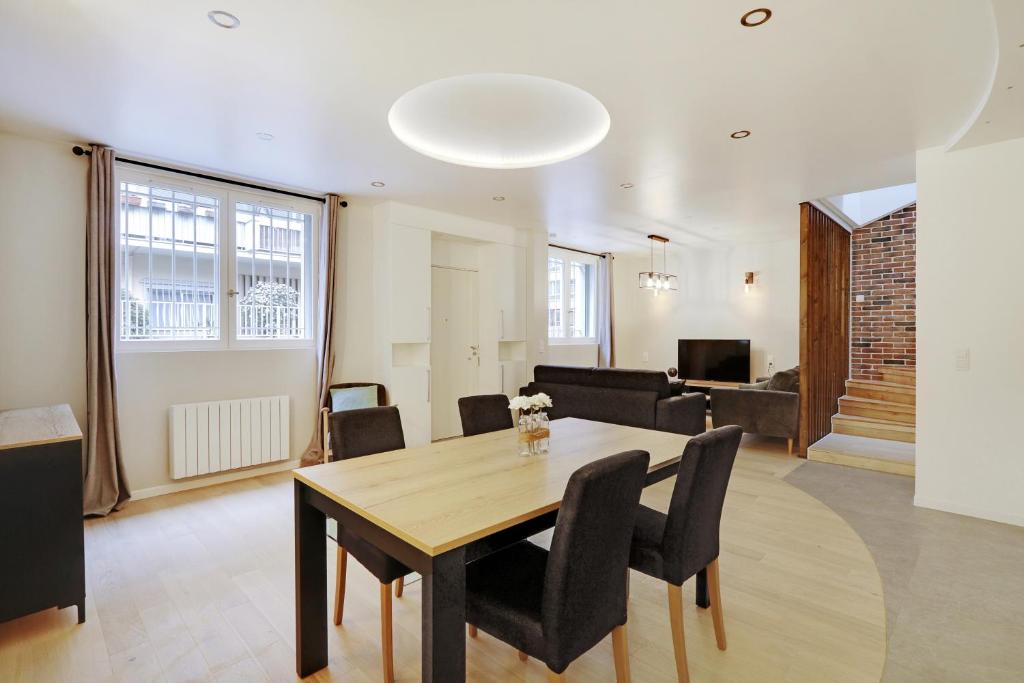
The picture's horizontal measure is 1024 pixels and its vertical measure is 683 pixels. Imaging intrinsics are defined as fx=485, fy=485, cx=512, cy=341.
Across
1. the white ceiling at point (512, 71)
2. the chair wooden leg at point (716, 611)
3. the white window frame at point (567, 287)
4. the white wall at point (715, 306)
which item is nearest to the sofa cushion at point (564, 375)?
the white ceiling at point (512, 71)

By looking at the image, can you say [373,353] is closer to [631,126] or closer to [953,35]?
[631,126]

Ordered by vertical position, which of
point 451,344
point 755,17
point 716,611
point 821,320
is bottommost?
point 716,611

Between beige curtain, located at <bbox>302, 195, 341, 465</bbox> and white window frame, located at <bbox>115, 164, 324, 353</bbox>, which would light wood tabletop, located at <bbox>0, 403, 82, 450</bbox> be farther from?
beige curtain, located at <bbox>302, 195, 341, 465</bbox>

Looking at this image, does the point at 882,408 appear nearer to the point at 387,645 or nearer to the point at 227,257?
the point at 387,645

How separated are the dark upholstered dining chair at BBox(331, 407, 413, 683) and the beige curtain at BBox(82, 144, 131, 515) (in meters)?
2.38

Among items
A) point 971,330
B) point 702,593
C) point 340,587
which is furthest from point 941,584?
point 340,587

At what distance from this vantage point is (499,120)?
3508 millimetres

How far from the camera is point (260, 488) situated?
401 centimetres

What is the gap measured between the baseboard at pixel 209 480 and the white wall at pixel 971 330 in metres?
5.24

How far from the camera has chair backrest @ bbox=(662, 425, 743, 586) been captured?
1717mm

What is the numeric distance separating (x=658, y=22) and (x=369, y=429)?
2.22 metres

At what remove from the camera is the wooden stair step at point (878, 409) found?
530 centimetres

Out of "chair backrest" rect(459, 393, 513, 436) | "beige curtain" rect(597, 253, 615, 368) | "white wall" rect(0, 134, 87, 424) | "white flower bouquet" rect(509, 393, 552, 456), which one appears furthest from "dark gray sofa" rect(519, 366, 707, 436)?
"white wall" rect(0, 134, 87, 424)

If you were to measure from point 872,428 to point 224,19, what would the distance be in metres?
6.55
